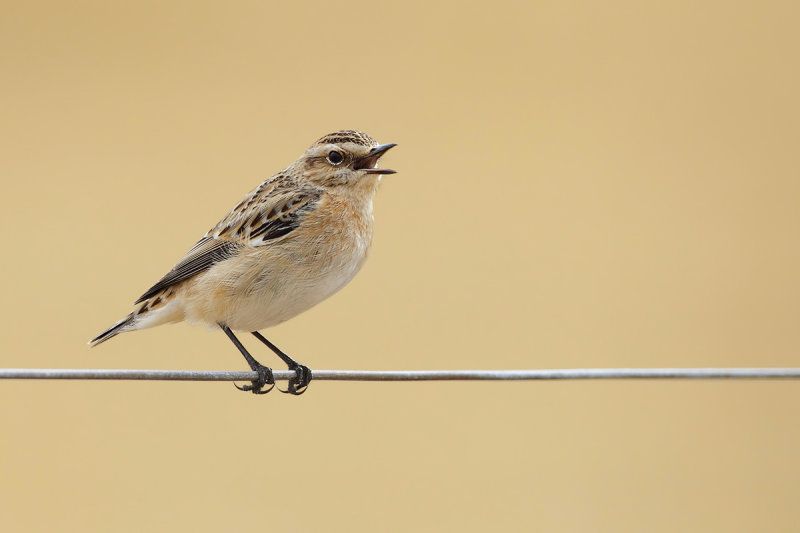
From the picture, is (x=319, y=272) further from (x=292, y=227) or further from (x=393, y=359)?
(x=393, y=359)

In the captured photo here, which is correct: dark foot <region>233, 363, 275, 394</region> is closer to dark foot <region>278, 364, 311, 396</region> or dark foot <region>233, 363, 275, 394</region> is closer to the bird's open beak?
dark foot <region>278, 364, 311, 396</region>

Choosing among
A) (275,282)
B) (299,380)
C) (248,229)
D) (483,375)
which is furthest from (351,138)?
(483,375)

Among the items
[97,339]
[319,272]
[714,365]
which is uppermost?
[319,272]

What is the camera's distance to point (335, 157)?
458cm

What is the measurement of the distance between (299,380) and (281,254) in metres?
0.68

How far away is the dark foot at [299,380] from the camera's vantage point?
4.47 metres

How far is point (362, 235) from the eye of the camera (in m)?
4.40

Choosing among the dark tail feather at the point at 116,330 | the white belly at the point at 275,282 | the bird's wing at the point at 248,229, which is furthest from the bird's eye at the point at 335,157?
the dark tail feather at the point at 116,330

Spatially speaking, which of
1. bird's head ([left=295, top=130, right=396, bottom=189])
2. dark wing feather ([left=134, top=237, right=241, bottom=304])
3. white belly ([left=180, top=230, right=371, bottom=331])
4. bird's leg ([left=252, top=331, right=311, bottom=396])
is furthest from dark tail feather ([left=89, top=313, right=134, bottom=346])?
bird's head ([left=295, top=130, right=396, bottom=189])

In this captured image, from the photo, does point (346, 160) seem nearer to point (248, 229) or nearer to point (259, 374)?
point (248, 229)

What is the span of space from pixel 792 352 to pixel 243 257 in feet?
17.0

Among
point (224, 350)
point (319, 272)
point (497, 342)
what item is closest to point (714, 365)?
point (497, 342)

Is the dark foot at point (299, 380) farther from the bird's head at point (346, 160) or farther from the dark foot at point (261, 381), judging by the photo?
the bird's head at point (346, 160)

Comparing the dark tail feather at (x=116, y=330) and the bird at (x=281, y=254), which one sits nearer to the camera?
the bird at (x=281, y=254)
